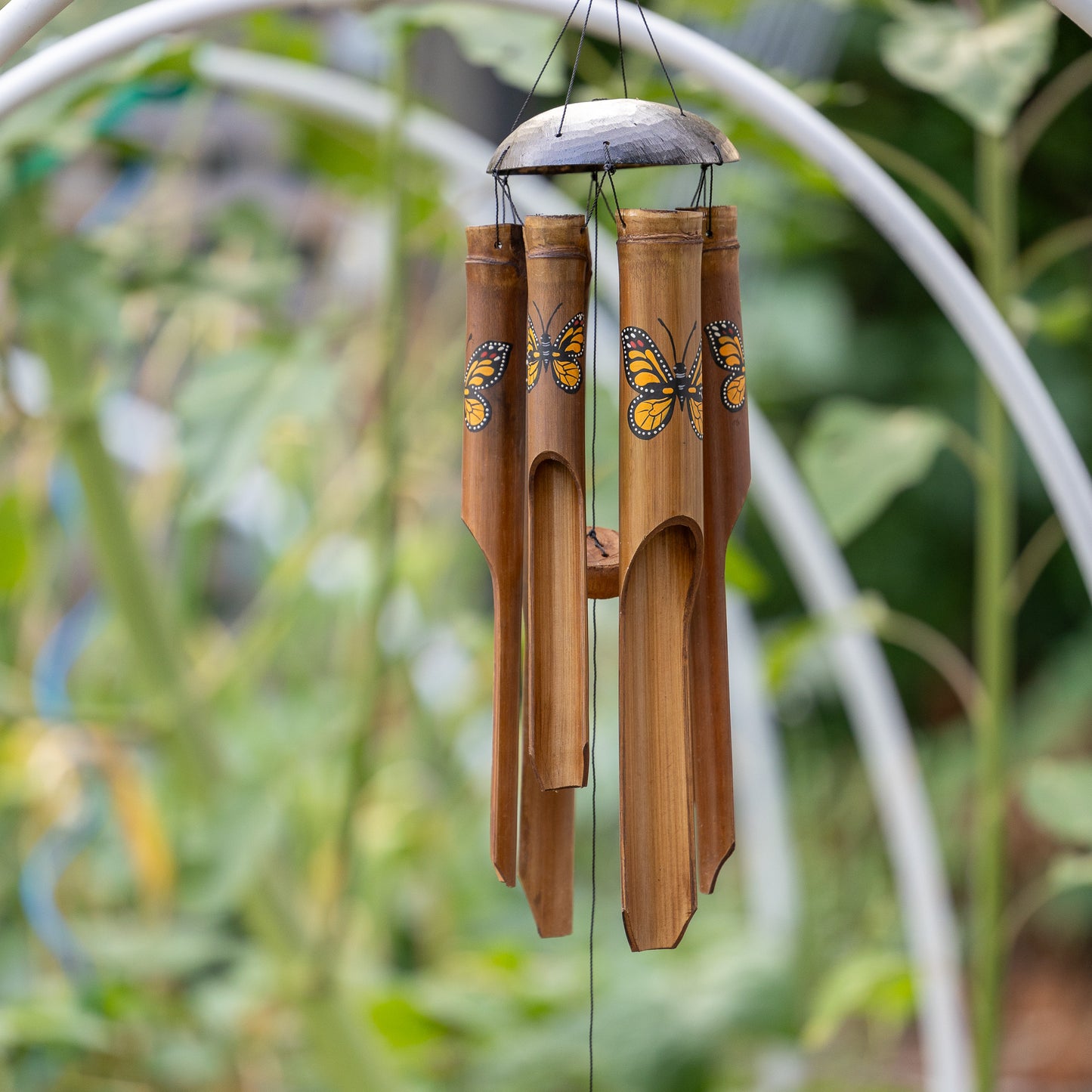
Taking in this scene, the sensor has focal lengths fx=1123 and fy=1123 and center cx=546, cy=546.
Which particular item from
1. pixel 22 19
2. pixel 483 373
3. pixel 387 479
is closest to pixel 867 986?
pixel 387 479

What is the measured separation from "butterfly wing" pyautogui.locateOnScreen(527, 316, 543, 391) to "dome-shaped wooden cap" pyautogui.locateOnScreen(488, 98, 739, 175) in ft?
0.20

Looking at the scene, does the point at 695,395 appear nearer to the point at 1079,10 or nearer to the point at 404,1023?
the point at 1079,10

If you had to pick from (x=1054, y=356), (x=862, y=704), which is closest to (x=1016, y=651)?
(x=1054, y=356)

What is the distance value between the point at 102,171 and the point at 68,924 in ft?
4.17

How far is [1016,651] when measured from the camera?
2.32m

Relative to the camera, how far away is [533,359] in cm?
44

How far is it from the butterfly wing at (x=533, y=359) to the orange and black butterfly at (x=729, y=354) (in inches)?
3.0

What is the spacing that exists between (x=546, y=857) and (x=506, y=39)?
49 centimetres

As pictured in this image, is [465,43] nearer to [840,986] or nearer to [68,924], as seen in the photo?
[840,986]

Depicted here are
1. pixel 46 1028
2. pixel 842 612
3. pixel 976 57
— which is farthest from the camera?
pixel 46 1028

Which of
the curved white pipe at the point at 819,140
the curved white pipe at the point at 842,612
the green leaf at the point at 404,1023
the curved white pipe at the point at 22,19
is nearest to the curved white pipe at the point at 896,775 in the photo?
the curved white pipe at the point at 842,612

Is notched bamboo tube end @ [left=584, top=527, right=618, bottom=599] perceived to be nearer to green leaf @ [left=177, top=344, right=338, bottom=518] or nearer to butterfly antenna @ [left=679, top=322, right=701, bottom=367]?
butterfly antenna @ [left=679, top=322, right=701, bottom=367]

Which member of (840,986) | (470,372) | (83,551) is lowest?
(840,986)

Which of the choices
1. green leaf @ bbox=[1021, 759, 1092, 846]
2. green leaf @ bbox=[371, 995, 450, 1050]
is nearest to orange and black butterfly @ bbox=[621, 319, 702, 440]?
green leaf @ bbox=[1021, 759, 1092, 846]
